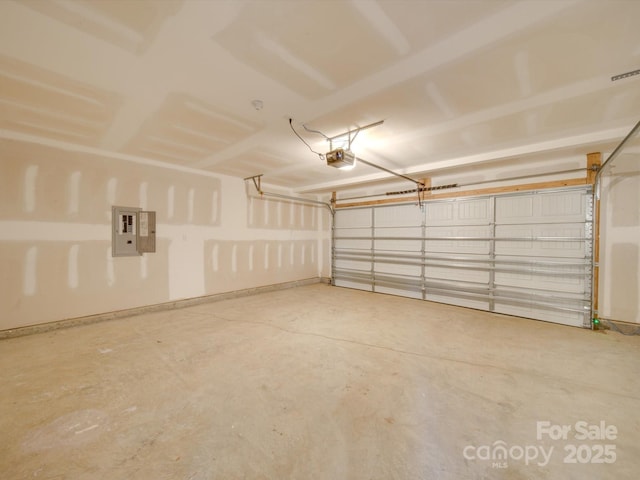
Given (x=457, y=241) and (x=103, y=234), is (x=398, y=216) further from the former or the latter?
(x=103, y=234)

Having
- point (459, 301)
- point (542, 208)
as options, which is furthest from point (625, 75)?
point (459, 301)

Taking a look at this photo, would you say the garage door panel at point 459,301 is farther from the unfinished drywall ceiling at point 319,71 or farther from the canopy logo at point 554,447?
the canopy logo at point 554,447

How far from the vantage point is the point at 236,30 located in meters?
1.57

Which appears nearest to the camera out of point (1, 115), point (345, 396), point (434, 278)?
point (345, 396)

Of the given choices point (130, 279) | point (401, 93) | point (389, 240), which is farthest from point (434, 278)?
point (130, 279)

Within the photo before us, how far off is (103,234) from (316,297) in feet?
12.7

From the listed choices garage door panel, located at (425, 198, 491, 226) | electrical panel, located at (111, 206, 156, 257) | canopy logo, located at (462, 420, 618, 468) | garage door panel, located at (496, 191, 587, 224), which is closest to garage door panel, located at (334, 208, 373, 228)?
garage door panel, located at (425, 198, 491, 226)

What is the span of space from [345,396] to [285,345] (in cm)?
115

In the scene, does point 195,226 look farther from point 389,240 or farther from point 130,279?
point 389,240

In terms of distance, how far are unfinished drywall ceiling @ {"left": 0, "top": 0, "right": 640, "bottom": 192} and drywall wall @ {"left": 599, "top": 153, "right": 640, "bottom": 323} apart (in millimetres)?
592

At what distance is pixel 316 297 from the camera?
5.57 m

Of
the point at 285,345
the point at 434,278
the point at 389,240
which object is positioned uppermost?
the point at 389,240

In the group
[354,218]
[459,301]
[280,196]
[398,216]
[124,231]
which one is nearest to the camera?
[124,231]

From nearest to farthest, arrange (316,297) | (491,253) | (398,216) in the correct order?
(491,253)
(316,297)
(398,216)
